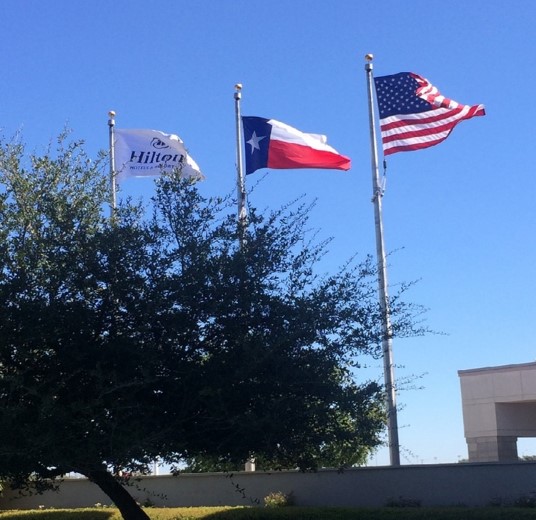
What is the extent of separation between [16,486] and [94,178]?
211 inches

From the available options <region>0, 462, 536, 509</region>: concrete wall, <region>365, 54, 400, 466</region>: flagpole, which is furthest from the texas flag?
<region>0, 462, 536, 509</region>: concrete wall

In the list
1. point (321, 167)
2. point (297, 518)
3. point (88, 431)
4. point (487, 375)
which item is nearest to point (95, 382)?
point (88, 431)

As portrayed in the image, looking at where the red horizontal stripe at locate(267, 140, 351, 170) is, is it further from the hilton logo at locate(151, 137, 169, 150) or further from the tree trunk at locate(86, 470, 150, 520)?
the tree trunk at locate(86, 470, 150, 520)

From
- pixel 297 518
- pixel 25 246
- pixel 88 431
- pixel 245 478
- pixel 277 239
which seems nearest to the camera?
pixel 88 431

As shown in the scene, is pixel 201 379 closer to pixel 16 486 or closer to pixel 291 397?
pixel 291 397

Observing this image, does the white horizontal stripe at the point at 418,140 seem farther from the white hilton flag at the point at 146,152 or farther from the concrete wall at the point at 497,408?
the concrete wall at the point at 497,408

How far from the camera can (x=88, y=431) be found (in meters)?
13.8

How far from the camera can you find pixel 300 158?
23.5m

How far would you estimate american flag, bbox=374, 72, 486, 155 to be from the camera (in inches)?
880

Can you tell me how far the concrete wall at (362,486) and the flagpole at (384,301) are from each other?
673 millimetres

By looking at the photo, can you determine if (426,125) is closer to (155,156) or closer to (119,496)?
(155,156)

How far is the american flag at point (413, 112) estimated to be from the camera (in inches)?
880

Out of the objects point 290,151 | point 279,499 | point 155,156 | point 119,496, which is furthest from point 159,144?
point 119,496

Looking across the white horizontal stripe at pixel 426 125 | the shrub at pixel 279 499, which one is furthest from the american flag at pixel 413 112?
the shrub at pixel 279 499
